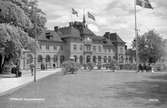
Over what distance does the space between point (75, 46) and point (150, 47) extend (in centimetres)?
2463

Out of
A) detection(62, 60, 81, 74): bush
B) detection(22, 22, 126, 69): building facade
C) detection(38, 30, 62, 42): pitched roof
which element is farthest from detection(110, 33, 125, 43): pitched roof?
detection(62, 60, 81, 74): bush

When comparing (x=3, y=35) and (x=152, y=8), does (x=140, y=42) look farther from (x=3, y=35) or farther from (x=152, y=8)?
(x=3, y=35)

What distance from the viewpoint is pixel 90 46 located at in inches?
3506

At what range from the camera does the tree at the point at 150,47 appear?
73.7m

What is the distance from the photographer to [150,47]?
245 feet

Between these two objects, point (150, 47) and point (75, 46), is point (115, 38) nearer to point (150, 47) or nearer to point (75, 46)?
point (75, 46)

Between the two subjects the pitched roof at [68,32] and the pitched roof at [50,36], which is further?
the pitched roof at [68,32]

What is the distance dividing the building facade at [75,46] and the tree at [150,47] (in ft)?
41.0

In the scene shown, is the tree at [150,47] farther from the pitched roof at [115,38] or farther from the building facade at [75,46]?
the pitched roof at [115,38]

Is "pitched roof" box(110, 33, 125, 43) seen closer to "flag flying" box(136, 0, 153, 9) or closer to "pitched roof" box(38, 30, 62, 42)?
"pitched roof" box(38, 30, 62, 42)

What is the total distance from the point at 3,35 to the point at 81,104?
1415 centimetres

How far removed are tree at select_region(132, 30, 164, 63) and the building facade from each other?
12511 mm

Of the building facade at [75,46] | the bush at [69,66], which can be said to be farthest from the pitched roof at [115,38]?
the bush at [69,66]

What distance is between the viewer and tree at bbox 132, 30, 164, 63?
73688mm
